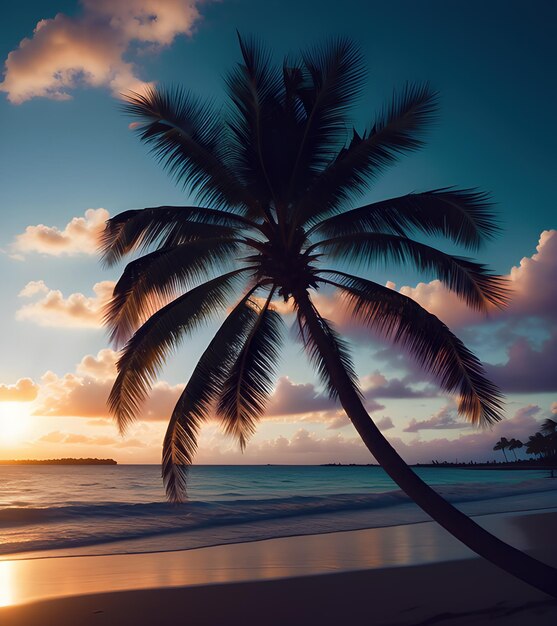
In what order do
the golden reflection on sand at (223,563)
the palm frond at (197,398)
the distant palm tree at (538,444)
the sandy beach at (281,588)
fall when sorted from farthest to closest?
the distant palm tree at (538,444) → the palm frond at (197,398) → the golden reflection on sand at (223,563) → the sandy beach at (281,588)

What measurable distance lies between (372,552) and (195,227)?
670cm

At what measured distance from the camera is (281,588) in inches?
319

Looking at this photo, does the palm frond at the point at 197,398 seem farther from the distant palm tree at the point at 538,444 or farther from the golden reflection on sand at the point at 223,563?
the distant palm tree at the point at 538,444

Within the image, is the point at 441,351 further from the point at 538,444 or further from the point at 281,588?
the point at 538,444

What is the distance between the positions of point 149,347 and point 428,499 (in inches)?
166

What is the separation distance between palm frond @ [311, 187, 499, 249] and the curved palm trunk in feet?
5.20

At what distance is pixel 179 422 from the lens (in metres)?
9.38

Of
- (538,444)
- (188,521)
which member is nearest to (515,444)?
(538,444)

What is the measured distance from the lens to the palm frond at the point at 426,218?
28.2 ft

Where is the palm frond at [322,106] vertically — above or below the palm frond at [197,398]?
above

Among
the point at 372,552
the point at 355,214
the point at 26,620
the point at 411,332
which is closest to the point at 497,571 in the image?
the point at 372,552

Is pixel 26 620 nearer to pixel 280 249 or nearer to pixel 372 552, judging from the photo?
pixel 280 249

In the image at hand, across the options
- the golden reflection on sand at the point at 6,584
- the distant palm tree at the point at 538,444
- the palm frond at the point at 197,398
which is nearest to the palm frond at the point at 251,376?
the palm frond at the point at 197,398

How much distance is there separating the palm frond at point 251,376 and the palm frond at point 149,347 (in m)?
1.05
